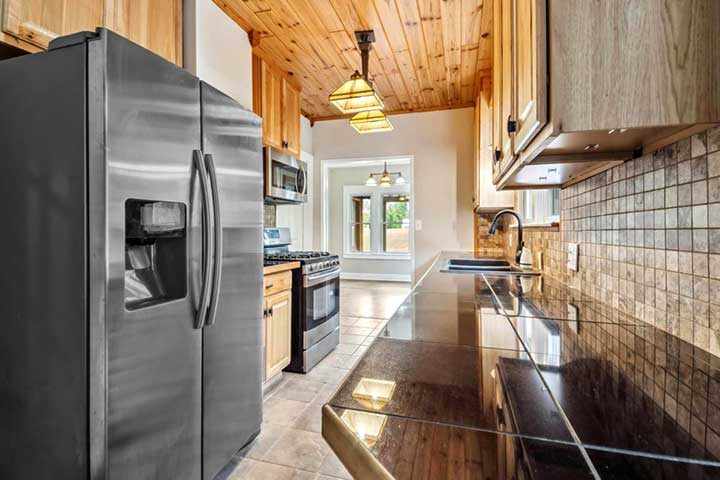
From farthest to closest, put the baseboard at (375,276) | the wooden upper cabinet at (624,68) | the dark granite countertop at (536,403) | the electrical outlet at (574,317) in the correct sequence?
the baseboard at (375,276) < the electrical outlet at (574,317) < the wooden upper cabinet at (624,68) < the dark granite countertop at (536,403)

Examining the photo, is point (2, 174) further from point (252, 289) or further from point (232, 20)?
point (232, 20)

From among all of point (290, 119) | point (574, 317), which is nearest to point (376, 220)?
point (290, 119)

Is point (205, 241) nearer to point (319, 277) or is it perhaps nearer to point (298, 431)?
point (298, 431)

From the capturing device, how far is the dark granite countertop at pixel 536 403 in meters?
0.38

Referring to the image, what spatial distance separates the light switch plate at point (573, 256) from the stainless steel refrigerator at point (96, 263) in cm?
152

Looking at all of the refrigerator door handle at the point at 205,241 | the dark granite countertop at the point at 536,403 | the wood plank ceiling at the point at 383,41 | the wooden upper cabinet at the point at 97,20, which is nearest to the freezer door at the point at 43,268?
the wooden upper cabinet at the point at 97,20

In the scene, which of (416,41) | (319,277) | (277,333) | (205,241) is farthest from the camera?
(416,41)

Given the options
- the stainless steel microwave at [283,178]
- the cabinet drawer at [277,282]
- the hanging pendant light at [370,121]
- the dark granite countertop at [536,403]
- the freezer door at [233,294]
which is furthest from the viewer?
the hanging pendant light at [370,121]

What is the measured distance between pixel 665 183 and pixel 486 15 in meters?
2.43

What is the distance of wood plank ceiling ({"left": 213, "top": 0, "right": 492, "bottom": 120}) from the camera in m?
2.60

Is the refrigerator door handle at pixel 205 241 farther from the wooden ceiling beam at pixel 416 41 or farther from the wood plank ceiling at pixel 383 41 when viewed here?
the wooden ceiling beam at pixel 416 41

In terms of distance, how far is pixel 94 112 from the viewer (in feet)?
3.31

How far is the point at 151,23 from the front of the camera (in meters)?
1.76

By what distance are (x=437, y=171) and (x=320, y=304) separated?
108 inches
